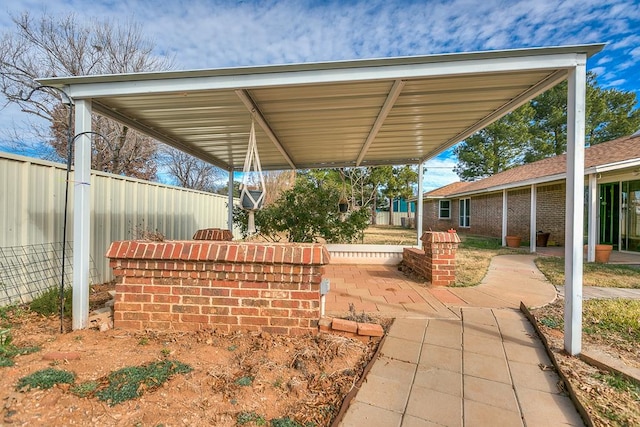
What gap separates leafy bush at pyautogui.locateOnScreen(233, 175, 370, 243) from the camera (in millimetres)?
6371

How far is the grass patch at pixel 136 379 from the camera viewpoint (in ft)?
5.79

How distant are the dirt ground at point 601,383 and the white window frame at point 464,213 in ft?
54.5

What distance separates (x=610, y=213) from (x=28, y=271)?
14303mm

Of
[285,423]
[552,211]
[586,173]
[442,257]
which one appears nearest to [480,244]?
[552,211]

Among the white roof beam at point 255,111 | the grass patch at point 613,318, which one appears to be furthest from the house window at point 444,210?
the white roof beam at point 255,111

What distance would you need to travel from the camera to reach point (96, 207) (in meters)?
4.62

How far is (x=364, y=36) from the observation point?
6781mm

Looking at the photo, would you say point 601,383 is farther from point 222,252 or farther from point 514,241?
point 514,241

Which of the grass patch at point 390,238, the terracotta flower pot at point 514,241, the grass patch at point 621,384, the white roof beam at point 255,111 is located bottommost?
the grass patch at point 621,384

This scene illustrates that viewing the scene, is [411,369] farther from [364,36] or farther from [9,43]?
[9,43]

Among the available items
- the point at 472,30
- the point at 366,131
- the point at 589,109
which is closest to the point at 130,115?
the point at 366,131

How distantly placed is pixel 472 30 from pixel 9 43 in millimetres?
12978

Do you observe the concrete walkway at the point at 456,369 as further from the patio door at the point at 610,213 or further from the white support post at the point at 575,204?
the patio door at the point at 610,213

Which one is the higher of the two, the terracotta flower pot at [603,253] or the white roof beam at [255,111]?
the white roof beam at [255,111]
